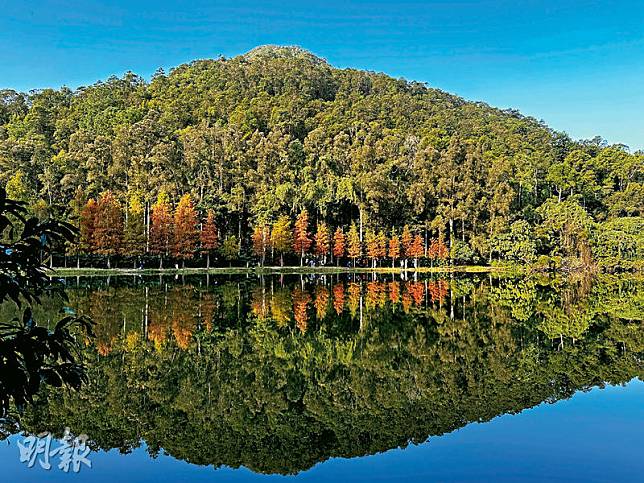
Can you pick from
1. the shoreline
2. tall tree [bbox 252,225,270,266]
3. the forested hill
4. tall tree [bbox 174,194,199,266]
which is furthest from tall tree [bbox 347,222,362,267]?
tall tree [bbox 174,194,199,266]

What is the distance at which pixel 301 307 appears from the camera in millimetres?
24750

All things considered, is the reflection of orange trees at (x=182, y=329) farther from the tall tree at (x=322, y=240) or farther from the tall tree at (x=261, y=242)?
the tall tree at (x=322, y=240)

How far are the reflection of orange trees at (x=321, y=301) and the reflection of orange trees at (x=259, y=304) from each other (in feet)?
6.72

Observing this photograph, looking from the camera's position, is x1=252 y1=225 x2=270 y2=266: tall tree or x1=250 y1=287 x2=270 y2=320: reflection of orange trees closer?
x1=250 y1=287 x2=270 y2=320: reflection of orange trees

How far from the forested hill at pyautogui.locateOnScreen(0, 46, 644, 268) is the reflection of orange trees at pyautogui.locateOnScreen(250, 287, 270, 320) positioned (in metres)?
20.5

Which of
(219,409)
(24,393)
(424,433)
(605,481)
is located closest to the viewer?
(24,393)

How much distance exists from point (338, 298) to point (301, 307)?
4.46 m

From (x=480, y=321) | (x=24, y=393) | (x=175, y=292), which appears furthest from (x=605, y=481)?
(x=175, y=292)

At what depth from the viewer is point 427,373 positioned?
515 inches

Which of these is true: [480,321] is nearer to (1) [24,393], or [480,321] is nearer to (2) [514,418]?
(2) [514,418]

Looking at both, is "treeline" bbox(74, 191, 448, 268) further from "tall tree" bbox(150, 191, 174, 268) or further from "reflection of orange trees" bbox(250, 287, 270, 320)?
"reflection of orange trees" bbox(250, 287, 270, 320)

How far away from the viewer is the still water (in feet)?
27.0

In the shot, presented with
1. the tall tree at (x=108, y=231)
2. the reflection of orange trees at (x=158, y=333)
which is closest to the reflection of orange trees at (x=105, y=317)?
the reflection of orange trees at (x=158, y=333)

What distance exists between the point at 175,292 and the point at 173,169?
37.6m
